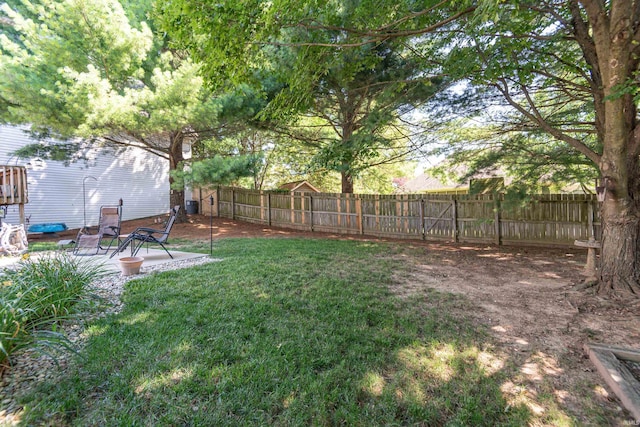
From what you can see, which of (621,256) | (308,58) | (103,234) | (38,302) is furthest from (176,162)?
(621,256)

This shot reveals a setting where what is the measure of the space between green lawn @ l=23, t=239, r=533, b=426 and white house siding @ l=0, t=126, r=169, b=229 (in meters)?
9.63

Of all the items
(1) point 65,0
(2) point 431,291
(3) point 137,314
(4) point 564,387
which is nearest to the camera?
(4) point 564,387

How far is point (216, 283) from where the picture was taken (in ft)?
13.7

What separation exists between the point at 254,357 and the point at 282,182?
18369 mm

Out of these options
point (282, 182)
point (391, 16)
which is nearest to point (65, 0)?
point (391, 16)

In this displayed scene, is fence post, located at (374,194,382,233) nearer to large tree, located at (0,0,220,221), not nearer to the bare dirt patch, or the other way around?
the bare dirt patch

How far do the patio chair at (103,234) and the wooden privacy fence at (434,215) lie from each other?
226 centimetres

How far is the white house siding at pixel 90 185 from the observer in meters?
10.2

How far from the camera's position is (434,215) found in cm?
909

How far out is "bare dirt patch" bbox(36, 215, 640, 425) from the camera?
6.77 feet

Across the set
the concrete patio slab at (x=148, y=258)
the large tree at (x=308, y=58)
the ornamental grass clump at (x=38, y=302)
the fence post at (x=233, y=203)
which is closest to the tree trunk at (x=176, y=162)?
the fence post at (x=233, y=203)

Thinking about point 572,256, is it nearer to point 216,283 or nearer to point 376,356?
point 376,356

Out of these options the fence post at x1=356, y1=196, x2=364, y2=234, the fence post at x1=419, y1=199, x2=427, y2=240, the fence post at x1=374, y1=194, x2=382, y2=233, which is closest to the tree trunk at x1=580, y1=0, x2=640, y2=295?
the fence post at x1=419, y1=199, x2=427, y2=240

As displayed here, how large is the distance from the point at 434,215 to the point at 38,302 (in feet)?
28.3
